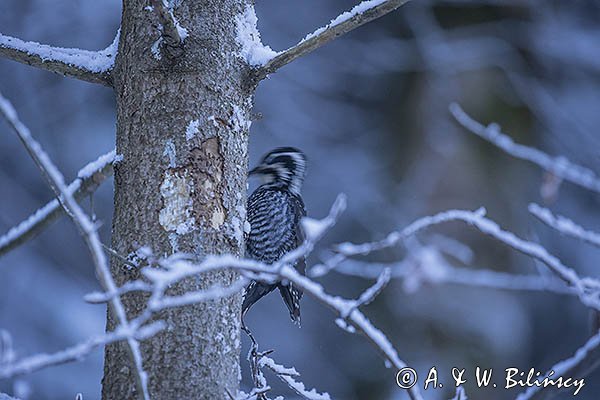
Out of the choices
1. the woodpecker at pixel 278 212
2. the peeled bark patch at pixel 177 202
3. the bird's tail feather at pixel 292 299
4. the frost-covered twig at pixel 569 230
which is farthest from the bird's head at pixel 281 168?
the frost-covered twig at pixel 569 230

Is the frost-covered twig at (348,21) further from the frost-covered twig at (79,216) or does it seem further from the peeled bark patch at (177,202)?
the frost-covered twig at (79,216)

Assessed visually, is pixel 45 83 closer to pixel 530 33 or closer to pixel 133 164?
pixel 530 33

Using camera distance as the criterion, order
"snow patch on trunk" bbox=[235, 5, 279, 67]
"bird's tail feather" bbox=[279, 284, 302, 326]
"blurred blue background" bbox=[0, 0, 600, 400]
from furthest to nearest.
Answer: "blurred blue background" bbox=[0, 0, 600, 400] → "bird's tail feather" bbox=[279, 284, 302, 326] → "snow patch on trunk" bbox=[235, 5, 279, 67]

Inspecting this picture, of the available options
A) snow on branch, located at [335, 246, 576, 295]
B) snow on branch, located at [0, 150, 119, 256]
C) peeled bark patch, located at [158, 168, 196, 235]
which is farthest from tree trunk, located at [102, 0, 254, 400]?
snow on branch, located at [335, 246, 576, 295]

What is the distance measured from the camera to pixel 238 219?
6.81 feet

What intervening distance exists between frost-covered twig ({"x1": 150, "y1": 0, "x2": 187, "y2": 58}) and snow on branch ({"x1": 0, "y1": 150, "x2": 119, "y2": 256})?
0.34m

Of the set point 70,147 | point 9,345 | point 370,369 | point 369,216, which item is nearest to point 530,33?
point 369,216

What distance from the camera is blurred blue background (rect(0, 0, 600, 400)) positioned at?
4.51 m

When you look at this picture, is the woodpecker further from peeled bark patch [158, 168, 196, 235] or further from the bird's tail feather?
peeled bark patch [158, 168, 196, 235]

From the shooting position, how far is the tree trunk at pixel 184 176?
1.87 m

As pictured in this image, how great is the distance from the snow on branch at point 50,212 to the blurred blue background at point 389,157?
103 inches

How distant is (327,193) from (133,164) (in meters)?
Result: 4.59

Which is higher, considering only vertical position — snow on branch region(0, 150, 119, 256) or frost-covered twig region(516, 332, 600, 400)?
snow on branch region(0, 150, 119, 256)

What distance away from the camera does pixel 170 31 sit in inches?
78.9
